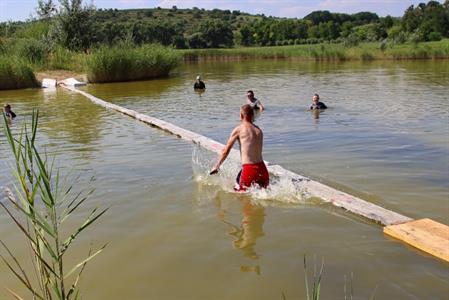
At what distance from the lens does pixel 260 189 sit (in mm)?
7641

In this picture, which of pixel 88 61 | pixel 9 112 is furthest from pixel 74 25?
pixel 9 112

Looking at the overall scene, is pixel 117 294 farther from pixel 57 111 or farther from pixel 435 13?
pixel 435 13

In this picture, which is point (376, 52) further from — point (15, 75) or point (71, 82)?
point (15, 75)

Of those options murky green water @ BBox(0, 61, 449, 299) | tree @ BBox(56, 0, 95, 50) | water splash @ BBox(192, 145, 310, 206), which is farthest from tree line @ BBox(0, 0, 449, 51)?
water splash @ BBox(192, 145, 310, 206)

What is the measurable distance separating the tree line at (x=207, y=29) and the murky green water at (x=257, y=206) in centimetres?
2350

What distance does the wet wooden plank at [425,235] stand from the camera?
5.34 meters

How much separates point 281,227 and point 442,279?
217cm

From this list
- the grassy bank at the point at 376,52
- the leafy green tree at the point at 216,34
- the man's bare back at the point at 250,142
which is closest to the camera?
the man's bare back at the point at 250,142

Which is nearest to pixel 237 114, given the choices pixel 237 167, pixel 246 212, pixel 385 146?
pixel 385 146

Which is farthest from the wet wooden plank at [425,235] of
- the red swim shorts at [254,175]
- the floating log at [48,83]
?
the floating log at [48,83]

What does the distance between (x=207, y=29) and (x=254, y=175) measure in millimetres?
89274

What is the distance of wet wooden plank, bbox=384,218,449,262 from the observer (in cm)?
534

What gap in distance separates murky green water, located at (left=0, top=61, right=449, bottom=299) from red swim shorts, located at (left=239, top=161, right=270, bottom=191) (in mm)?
272

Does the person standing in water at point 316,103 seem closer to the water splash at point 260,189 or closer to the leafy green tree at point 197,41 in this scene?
the water splash at point 260,189
